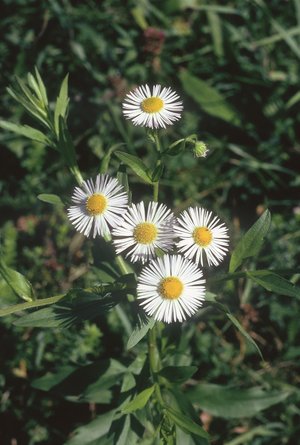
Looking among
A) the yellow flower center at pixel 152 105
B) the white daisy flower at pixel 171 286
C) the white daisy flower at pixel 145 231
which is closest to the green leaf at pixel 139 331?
the white daisy flower at pixel 171 286

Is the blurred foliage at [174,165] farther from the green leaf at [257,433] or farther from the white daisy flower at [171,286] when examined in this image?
the white daisy flower at [171,286]

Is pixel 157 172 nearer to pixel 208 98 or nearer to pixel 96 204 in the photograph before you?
pixel 96 204

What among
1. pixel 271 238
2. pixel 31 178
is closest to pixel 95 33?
pixel 31 178

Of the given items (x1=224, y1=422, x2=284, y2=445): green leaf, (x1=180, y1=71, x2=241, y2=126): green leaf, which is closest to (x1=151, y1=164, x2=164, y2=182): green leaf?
(x1=224, y1=422, x2=284, y2=445): green leaf

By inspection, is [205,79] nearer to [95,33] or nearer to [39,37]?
[95,33]

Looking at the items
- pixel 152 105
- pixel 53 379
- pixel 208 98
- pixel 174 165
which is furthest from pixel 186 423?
pixel 208 98

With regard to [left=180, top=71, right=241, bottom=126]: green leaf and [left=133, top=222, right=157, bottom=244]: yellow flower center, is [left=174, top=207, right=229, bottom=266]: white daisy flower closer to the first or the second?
[left=133, top=222, right=157, bottom=244]: yellow flower center
